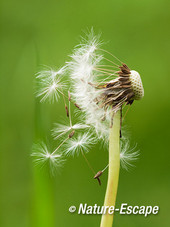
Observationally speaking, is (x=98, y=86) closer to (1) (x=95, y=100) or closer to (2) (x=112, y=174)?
(1) (x=95, y=100)

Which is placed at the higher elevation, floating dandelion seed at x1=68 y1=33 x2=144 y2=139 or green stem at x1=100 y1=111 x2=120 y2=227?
floating dandelion seed at x1=68 y1=33 x2=144 y2=139

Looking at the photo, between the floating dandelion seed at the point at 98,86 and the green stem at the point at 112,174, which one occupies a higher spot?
the floating dandelion seed at the point at 98,86

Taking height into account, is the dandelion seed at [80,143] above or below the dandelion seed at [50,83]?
below

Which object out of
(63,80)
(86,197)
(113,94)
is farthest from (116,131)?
(86,197)

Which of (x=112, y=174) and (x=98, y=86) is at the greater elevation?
(x=98, y=86)

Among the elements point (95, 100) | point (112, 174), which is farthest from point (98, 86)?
point (112, 174)

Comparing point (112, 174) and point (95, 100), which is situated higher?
point (95, 100)

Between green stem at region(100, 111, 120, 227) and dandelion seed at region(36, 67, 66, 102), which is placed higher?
dandelion seed at region(36, 67, 66, 102)

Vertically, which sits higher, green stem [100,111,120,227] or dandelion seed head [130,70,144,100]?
dandelion seed head [130,70,144,100]
